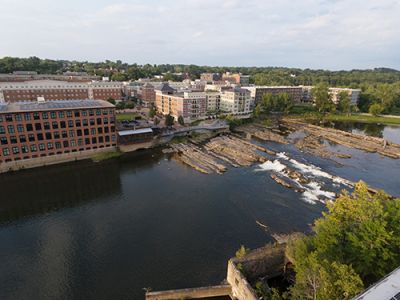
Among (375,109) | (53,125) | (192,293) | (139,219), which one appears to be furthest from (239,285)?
(375,109)

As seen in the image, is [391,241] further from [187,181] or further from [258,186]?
[187,181]

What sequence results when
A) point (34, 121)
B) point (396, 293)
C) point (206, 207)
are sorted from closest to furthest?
point (396, 293)
point (206, 207)
point (34, 121)

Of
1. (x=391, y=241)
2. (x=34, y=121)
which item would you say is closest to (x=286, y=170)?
(x=391, y=241)

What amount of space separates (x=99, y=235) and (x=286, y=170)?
40.4 m

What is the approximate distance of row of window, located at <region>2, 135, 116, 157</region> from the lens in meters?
51.2

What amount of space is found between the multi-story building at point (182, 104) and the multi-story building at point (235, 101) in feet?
42.5

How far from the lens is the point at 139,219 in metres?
38.1

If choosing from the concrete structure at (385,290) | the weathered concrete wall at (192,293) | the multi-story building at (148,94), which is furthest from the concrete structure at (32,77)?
the concrete structure at (385,290)

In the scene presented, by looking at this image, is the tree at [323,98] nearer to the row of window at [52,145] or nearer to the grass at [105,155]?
the grass at [105,155]

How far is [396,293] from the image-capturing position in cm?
1537

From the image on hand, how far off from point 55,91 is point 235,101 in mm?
71342

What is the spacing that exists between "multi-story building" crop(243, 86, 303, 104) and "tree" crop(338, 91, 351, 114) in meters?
24.2

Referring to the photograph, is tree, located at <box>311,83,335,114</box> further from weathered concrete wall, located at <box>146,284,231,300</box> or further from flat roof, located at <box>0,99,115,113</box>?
weathered concrete wall, located at <box>146,284,231,300</box>

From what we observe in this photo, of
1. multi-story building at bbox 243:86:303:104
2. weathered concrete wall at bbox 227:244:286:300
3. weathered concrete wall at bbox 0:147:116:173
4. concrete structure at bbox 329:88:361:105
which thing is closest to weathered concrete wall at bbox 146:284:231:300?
weathered concrete wall at bbox 227:244:286:300
